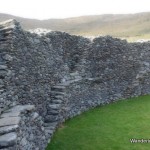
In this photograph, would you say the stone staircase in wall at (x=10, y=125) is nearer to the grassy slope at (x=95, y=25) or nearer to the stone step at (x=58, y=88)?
the stone step at (x=58, y=88)

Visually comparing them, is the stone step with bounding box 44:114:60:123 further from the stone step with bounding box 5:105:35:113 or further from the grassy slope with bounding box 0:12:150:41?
the grassy slope with bounding box 0:12:150:41

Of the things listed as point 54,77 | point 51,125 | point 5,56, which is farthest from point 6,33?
point 54,77

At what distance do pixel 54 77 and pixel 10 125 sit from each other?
8.84 m

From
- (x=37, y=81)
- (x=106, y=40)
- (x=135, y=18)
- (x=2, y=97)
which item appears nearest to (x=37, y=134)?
(x=2, y=97)

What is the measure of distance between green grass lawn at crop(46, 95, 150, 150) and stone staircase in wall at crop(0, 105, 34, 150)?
3.01 meters

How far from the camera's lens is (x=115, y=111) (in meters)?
23.6

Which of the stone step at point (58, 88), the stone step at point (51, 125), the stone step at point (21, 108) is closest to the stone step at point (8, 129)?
the stone step at point (21, 108)

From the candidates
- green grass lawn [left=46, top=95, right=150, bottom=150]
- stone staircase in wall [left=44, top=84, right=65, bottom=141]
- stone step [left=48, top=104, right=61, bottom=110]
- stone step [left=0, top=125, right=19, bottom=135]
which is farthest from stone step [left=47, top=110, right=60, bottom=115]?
stone step [left=0, top=125, right=19, bottom=135]

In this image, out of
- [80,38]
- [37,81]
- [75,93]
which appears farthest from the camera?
[80,38]

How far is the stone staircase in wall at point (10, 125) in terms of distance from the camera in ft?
37.4

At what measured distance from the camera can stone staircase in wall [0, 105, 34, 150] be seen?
1139 centimetres

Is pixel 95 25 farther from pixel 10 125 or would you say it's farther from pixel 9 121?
pixel 10 125

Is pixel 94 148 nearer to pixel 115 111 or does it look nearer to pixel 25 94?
pixel 25 94

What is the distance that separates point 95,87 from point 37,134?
35.7ft
